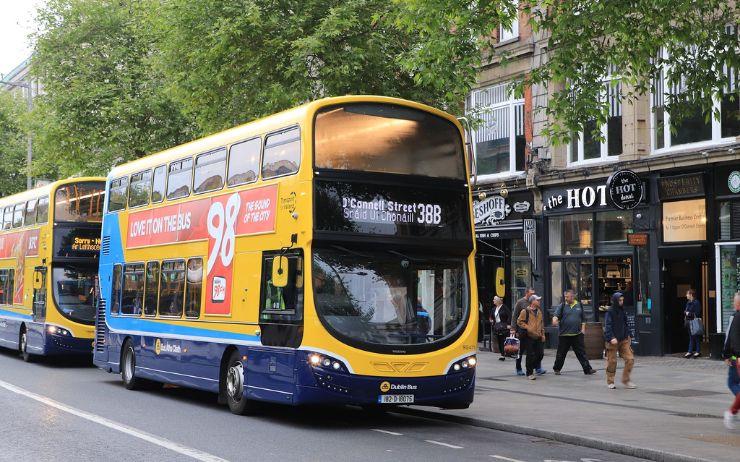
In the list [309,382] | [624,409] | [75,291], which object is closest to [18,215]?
[75,291]

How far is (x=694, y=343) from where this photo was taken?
2361 cm

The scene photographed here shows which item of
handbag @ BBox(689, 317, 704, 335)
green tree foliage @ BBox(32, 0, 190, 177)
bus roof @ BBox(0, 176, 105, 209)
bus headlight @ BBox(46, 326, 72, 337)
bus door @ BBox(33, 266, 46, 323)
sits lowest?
bus headlight @ BBox(46, 326, 72, 337)

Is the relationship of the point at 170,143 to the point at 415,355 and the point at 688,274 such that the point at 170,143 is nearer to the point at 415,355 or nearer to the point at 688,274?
the point at 688,274

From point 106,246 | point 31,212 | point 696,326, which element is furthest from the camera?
point 31,212

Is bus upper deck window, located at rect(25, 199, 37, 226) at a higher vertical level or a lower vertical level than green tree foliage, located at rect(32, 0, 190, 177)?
lower

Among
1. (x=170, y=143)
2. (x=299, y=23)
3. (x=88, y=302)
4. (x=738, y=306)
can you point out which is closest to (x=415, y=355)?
(x=738, y=306)

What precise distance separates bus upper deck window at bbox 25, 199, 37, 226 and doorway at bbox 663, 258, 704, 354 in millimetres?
16114

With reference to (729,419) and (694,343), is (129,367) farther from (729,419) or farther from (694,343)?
(694,343)

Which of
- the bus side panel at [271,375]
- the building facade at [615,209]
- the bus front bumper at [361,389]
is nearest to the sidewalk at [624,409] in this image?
the bus front bumper at [361,389]

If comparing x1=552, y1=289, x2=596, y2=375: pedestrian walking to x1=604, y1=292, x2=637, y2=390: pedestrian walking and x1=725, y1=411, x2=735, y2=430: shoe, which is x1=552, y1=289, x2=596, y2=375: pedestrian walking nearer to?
x1=604, y1=292, x2=637, y2=390: pedestrian walking

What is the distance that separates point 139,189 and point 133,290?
1962mm

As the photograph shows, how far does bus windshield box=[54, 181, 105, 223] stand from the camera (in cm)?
2442

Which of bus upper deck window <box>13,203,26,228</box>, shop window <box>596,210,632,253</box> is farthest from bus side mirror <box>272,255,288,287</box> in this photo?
bus upper deck window <box>13,203,26,228</box>

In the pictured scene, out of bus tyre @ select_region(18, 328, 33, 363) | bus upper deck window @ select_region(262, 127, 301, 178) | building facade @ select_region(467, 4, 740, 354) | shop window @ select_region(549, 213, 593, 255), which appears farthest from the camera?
shop window @ select_region(549, 213, 593, 255)
